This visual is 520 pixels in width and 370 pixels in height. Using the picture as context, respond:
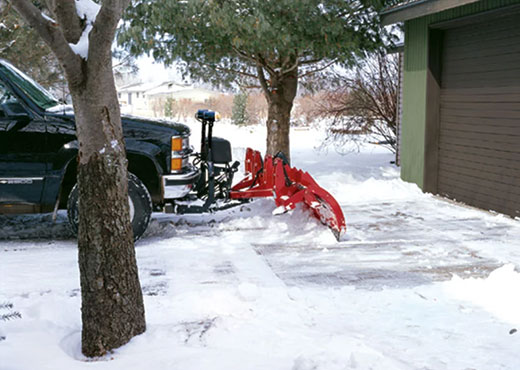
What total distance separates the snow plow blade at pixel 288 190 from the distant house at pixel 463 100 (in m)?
3.19

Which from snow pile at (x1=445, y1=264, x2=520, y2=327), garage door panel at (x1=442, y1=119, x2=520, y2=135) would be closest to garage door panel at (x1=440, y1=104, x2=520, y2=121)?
garage door panel at (x1=442, y1=119, x2=520, y2=135)

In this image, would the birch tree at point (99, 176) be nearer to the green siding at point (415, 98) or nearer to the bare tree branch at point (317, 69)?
the green siding at point (415, 98)

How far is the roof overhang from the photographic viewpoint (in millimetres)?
8621

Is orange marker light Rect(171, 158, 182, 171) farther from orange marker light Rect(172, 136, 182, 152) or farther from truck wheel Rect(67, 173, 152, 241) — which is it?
truck wheel Rect(67, 173, 152, 241)

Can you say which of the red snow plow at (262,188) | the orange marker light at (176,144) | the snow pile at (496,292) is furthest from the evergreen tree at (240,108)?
the snow pile at (496,292)

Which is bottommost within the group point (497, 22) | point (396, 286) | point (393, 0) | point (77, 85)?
point (396, 286)

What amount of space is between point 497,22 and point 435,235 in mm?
3740

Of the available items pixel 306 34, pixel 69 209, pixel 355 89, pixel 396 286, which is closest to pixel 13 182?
pixel 69 209

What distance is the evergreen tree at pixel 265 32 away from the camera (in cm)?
1052

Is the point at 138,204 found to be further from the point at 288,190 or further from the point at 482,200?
the point at 482,200

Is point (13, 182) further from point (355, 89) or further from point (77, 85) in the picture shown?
point (355, 89)

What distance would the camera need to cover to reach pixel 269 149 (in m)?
14.3

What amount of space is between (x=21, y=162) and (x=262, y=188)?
115 inches

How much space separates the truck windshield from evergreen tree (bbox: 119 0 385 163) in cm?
415
